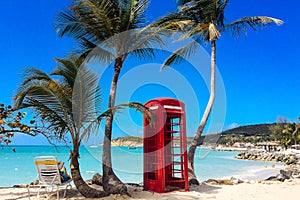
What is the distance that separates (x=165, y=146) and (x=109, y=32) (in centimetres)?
322

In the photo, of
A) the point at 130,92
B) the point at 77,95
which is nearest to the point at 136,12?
the point at 130,92

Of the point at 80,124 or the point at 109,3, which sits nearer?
the point at 80,124

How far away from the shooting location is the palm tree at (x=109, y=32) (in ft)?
23.4

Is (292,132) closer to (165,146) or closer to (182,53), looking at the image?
(182,53)

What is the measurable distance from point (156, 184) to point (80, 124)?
2523 millimetres

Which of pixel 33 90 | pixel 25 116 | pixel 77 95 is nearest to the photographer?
Answer: pixel 33 90

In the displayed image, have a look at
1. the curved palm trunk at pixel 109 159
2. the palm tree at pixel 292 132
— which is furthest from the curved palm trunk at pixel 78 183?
the palm tree at pixel 292 132

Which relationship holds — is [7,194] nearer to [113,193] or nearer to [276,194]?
[113,193]

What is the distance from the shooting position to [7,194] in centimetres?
742

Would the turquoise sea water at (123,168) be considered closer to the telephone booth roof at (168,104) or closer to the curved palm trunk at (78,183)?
the curved palm trunk at (78,183)

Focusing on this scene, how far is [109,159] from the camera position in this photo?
713 centimetres

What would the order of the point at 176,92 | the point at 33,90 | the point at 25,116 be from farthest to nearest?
the point at 176,92, the point at 25,116, the point at 33,90

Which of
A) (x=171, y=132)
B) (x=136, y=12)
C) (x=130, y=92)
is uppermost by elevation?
(x=136, y=12)

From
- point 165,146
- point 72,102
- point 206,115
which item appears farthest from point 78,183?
point 206,115
